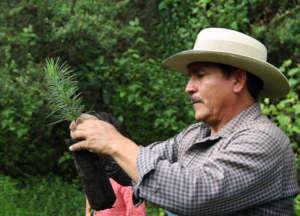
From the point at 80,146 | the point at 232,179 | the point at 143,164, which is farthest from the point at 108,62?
the point at 232,179

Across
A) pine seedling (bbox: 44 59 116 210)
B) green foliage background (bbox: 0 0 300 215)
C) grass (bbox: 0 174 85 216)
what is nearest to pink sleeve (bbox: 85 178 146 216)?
pine seedling (bbox: 44 59 116 210)

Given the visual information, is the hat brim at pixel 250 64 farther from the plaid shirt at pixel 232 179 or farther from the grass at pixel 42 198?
the grass at pixel 42 198

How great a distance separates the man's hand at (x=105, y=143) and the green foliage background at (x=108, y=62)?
2607mm

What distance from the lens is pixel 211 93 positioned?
2268mm

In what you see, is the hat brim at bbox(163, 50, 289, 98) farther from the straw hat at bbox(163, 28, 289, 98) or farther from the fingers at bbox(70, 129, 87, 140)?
the fingers at bbox(70, 129, 87, 140)

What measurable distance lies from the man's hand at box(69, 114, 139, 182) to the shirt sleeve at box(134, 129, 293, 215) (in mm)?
59

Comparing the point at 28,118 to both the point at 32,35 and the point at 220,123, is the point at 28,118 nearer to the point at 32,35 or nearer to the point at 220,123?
the point at 32,35

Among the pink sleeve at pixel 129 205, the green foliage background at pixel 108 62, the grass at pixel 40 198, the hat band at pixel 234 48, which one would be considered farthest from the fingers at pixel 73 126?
the grass at pixel 40 198

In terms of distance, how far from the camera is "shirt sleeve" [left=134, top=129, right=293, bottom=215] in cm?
182

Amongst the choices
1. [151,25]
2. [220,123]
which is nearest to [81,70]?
[151,25]

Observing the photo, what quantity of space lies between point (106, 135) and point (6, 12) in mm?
3707

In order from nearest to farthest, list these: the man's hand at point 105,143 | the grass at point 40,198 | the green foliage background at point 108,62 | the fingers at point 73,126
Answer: the man's hand at point 105,143, the fingers at point 73,126, the green foliage background at point 108,62, the grass at point 40,198

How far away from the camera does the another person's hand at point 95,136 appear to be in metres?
2.02

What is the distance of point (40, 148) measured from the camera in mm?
6594
